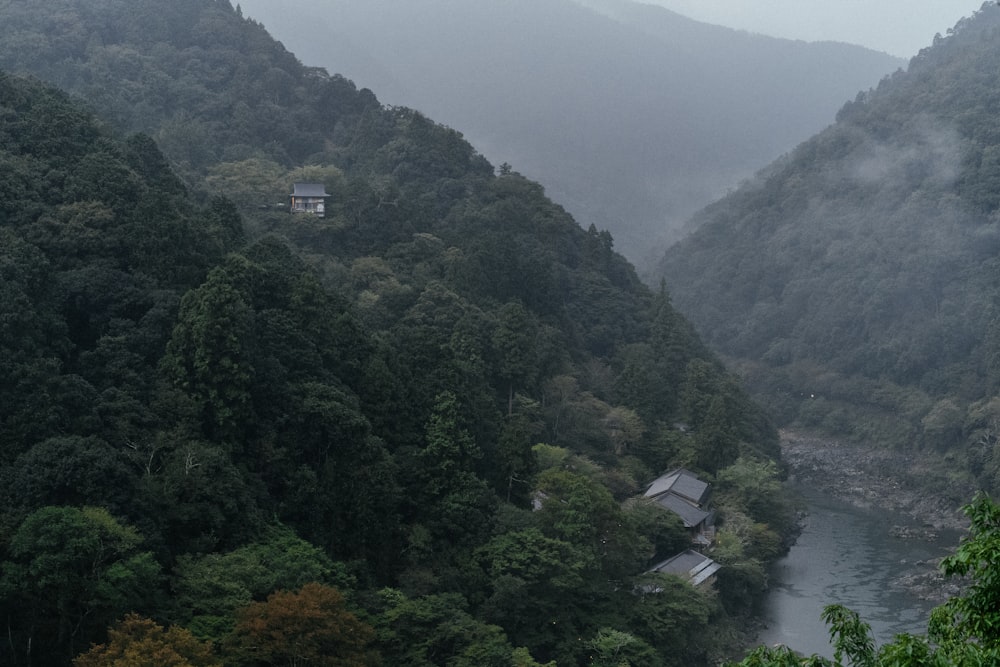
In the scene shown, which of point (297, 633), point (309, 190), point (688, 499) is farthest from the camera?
point (309, 190)

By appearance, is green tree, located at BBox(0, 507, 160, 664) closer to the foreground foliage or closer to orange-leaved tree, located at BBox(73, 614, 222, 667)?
orange-leaved tree, located at BBox(73, 614, 222, 667)

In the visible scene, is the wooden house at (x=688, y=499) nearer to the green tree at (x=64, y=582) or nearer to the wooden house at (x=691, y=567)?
the wooden house at (x=691, y=567)

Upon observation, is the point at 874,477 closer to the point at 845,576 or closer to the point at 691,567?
the point at 845,576

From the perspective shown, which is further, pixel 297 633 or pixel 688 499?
pixel 688 499

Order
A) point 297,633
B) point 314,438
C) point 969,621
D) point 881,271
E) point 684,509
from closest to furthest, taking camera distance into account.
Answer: point 969,621
point 297,633
point 314,438
point 684,509
point 881,271

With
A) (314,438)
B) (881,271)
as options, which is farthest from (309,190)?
(881,271)

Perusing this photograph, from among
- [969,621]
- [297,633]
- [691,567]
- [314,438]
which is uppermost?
[969,621]

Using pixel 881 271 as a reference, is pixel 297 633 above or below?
below

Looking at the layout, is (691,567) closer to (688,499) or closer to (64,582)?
(688,499)
